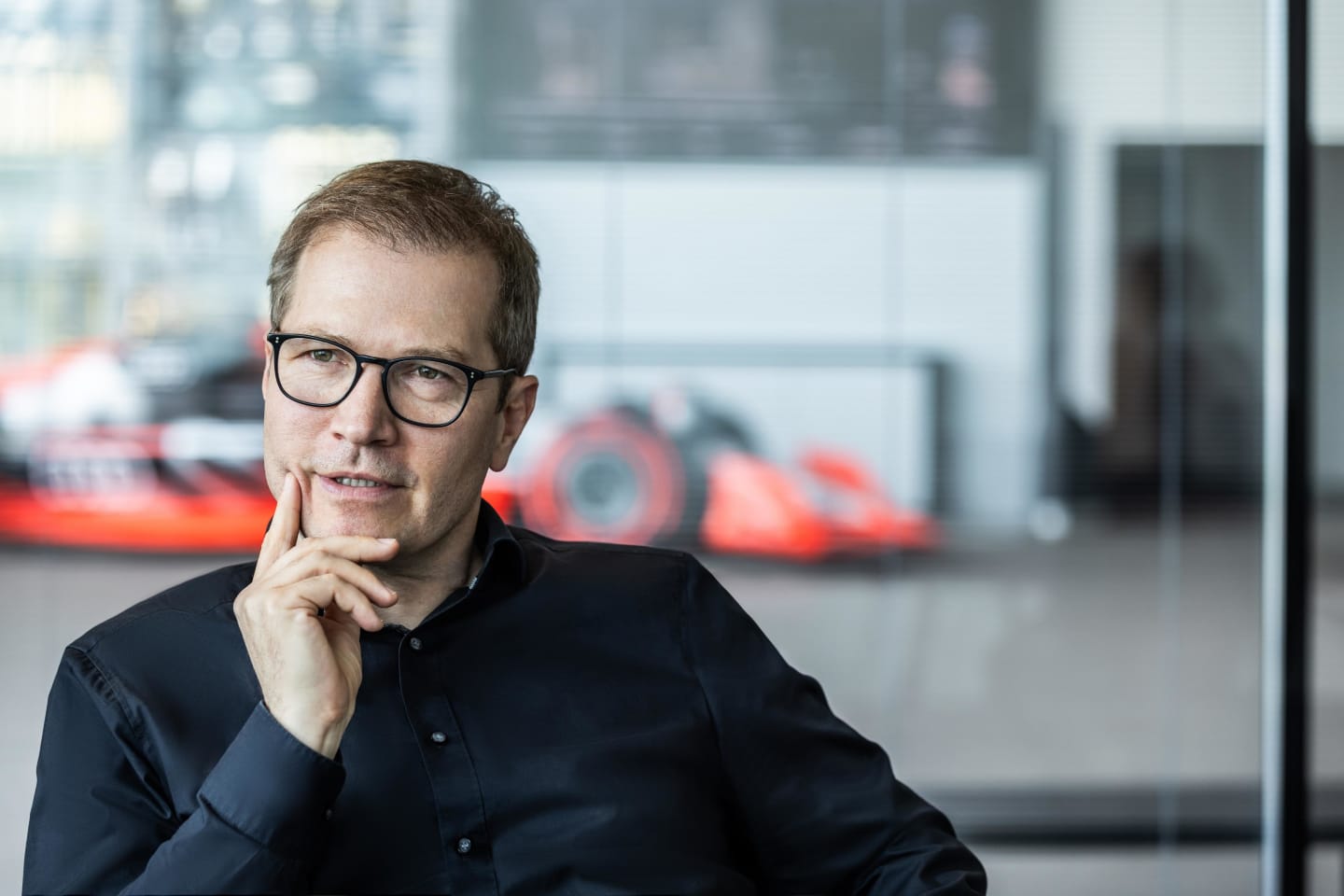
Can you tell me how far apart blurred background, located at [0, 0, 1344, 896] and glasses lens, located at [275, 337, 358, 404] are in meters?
1.86

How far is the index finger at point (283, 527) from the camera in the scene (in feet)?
3.77

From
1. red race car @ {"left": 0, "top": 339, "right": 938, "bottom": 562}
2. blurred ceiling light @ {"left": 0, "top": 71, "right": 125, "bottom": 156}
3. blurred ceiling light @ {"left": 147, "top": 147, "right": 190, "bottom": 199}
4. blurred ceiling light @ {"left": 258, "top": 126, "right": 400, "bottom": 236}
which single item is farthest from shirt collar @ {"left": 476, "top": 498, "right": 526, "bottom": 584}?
blurred ceiling light @ {"left": 0, "top": 71, "right": 125, "bottom": 156}

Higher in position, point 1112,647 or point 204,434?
point 204,434

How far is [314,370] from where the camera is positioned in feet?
4.03

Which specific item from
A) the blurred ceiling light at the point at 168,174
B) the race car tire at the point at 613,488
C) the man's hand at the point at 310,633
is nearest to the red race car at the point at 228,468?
the race car tire at the point at 613,488

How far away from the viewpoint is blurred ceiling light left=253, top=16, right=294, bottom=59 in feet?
9.99

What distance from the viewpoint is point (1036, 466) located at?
125 inches

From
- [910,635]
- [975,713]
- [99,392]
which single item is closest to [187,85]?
[99,392]

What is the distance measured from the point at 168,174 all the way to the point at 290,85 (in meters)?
0.32

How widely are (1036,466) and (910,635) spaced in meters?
0.47

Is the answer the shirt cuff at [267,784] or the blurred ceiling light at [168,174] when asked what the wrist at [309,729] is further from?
the blurred ceiling light at [168,174]

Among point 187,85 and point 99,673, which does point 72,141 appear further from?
point 99,673

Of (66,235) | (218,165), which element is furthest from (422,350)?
(66,235)

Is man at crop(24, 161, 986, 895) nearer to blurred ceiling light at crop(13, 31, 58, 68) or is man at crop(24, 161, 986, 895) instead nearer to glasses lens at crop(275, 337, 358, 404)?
glasses lens at crop(275, 337, 358, 404)
